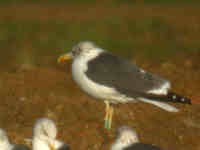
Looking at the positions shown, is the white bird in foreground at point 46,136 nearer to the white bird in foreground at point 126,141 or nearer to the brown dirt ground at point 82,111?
the white bird in foreground at point 126,141

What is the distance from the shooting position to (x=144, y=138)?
25.1ft

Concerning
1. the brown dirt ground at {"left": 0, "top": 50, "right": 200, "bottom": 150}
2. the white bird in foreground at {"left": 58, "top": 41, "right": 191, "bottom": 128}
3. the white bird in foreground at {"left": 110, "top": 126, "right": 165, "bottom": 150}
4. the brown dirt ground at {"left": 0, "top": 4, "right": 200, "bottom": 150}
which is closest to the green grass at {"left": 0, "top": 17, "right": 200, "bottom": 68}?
the brown dirt ground at {"left": 0, "top": 4, "right": 200, "bottom": 150}

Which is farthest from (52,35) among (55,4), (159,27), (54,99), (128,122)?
(55,4)

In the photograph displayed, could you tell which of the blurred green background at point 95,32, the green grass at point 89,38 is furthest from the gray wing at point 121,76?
the green grass at point 89,38

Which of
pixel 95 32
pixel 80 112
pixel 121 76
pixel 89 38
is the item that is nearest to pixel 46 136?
pixel 121 76

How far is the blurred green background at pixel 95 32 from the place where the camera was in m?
13.4

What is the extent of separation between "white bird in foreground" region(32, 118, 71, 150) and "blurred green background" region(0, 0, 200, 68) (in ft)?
19.4

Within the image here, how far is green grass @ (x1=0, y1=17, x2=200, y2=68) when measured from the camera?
13.3 metres

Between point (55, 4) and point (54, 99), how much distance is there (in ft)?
46.7

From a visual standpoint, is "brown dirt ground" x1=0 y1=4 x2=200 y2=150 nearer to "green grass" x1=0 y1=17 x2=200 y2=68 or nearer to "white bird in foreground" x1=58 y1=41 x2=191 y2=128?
"white bird in foreground" x1=58 y1=41 x2=191 y2=128

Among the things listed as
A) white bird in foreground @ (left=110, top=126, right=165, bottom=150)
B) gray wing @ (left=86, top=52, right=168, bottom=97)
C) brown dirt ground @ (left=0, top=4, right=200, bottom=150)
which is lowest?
brown dirt ground @ (left=0, top=4, right=200, bottom=150)

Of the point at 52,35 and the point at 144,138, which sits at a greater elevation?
the point at 144,138

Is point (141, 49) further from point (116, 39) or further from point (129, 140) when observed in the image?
point (129, 140)

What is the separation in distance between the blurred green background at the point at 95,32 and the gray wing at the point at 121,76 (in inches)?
199
